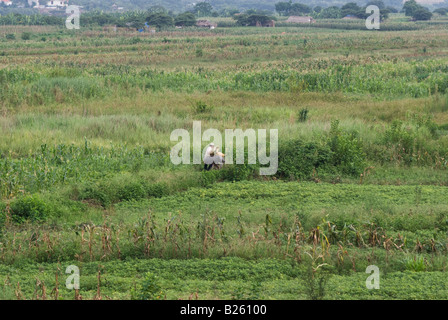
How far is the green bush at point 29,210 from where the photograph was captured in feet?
31.4

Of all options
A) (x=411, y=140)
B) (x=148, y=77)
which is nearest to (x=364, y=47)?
(x=148, y=77)

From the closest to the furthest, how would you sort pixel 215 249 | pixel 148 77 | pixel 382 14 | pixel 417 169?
pixel 215 249 < pixel 417 169 < pixel 148 77 < pixel 382 14

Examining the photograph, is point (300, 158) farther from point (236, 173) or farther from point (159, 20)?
point (159, 20)

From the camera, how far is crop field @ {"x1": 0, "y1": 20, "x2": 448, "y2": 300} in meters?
6.86

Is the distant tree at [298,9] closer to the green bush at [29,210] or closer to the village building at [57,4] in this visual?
the village building at [57,4]

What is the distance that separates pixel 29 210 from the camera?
9.66m

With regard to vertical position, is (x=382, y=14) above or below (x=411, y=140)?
above

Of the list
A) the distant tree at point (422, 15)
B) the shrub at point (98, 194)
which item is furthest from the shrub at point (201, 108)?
the distant tree at point (422, 15)

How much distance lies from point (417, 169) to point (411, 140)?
4.13ft
